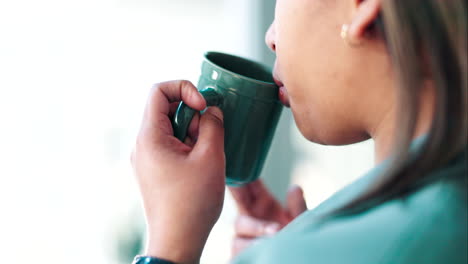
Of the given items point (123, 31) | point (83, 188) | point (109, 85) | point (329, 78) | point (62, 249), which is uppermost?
point (329, 78)

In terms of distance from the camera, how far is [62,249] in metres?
1.42

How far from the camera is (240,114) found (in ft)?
2.95

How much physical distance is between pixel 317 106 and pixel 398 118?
19 cm

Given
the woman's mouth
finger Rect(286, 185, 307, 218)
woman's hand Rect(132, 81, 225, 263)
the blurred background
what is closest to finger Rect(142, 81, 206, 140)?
woman's hand Rect(132, 81, 225, 263)

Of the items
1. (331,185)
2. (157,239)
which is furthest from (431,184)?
(331,185)

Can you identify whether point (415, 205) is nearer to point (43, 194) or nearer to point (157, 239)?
point (157, 239)

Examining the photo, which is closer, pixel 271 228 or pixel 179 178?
pixel 179 178

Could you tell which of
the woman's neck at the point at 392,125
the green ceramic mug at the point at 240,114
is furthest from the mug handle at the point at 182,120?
the woman's neck at the point at 392,125

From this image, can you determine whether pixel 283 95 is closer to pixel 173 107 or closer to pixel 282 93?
pixel 282 93

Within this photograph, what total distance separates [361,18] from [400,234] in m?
0.24

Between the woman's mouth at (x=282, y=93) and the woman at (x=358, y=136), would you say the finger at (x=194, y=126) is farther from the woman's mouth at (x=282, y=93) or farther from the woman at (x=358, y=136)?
the woman's mouth at (x=282, y=93)

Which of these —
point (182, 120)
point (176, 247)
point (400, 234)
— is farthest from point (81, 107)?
point (400, 234)

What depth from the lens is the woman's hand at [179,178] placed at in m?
0.71

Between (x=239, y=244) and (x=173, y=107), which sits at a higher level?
(x=173, y=107)
